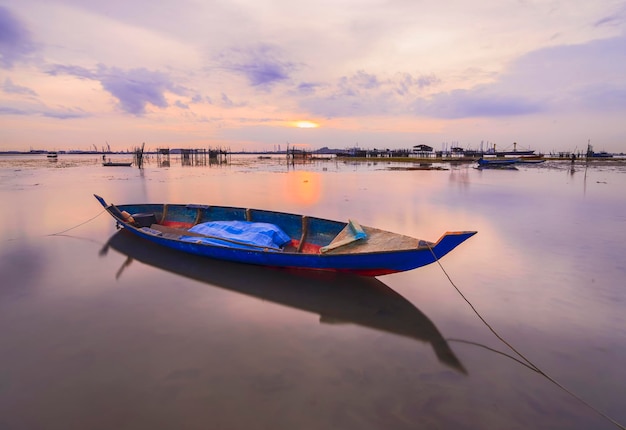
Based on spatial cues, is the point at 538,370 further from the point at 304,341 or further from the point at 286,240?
the point at 286,240

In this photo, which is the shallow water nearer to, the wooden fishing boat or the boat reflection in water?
the boat reflection in water

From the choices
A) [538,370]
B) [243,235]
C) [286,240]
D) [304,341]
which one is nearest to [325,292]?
[304,341]

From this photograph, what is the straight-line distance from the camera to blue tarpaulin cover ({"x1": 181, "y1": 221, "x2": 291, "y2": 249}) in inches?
278

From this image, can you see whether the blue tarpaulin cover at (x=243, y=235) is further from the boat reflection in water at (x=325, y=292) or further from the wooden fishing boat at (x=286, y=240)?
the boat reflection in water at (x=325, y=292)

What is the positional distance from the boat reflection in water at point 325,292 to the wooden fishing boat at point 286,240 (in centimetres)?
34

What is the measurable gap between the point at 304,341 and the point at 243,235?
11.8ft

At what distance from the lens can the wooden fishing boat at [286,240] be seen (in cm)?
510

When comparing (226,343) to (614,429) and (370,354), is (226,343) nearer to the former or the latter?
(370,354)

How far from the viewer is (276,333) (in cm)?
448

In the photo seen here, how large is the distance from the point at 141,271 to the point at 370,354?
5.22m

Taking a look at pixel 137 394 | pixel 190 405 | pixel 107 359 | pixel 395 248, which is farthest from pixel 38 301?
pixel 395 248

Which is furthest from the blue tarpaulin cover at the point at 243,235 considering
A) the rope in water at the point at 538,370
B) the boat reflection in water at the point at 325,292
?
the rope in water at the point at 538,370

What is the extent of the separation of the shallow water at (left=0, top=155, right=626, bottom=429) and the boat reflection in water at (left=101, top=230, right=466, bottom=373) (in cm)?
3

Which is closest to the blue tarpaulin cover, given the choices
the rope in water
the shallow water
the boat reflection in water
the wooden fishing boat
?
the wooden fishing boat
